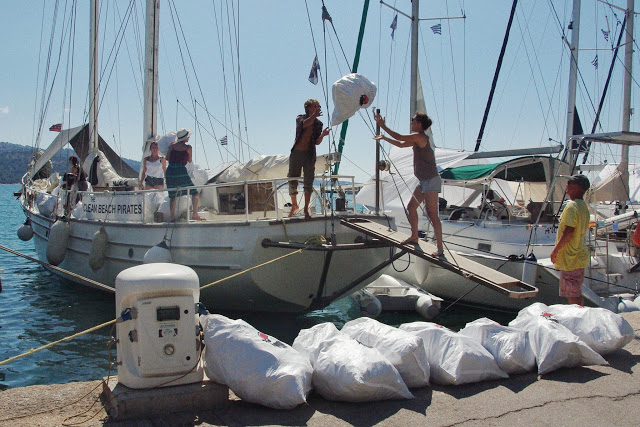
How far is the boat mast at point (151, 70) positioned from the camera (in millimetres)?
13359

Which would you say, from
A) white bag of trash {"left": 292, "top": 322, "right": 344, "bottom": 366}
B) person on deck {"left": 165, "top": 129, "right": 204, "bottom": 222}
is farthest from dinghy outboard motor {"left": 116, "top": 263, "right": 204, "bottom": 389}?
person on deck {"left": 165, "top": 129, "right": 204, "bottom": 222}

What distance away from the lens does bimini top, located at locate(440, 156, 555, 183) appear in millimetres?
15916

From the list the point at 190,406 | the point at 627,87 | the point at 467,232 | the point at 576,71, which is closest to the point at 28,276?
the point at 467,232

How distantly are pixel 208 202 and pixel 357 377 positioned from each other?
8.18 metres

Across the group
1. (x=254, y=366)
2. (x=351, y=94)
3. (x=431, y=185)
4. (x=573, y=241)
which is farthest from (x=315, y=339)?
(x=351, y=94)


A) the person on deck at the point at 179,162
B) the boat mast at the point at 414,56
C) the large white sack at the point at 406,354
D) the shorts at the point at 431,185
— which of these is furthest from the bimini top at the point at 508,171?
the large white sack at the point at 406,354

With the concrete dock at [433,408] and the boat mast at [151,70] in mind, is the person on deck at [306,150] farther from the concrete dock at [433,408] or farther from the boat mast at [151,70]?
the boat mast at [151,70]

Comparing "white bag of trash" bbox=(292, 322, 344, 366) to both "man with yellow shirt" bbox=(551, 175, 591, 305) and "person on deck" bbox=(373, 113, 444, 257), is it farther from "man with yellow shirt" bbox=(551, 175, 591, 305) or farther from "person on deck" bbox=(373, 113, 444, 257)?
"man with yellow shirt" bbox=(551, 175, 591, 305)

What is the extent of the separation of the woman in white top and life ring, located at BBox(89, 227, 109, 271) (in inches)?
61.5

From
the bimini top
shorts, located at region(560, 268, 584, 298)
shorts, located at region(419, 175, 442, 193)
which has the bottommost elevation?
shorts, located at region(560, 268, 584, 298)

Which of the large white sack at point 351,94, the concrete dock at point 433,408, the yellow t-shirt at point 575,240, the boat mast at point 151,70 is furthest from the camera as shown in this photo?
the boat mast at point 151,70

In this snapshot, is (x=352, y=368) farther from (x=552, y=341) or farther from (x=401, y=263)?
(x=401, y=263)

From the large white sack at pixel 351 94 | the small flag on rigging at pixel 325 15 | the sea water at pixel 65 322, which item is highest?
the small flag on rigging at pixel 325 15

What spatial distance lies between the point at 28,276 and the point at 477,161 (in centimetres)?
1458
